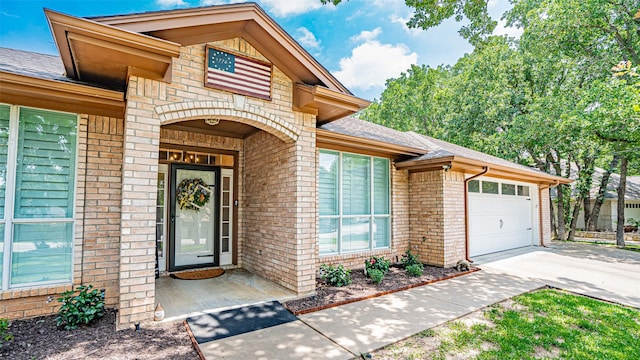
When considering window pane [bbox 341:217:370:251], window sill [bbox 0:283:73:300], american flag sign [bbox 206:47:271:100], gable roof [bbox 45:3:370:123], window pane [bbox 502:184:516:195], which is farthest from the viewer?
window pane [bbox 502:184:516:195]

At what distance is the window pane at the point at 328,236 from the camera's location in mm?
6199

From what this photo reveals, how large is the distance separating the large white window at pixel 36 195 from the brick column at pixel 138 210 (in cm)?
119

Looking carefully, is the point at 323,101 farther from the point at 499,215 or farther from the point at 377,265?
the point at 499,215

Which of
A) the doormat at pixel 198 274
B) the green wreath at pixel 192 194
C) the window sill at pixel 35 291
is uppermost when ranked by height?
the green wreath at pixel 192 194

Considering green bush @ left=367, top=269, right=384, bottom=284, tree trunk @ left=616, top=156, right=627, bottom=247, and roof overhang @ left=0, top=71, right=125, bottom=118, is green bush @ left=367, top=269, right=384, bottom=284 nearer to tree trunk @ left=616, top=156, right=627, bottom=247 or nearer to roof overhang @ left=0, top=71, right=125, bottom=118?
roof overhang @ left=0, top=71, right=125, bottom=118

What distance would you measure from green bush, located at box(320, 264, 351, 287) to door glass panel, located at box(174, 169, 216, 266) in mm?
2526

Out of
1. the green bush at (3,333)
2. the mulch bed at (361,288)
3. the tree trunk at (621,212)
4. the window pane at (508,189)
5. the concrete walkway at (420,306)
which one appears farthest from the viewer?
the tree trunk at (621,212)

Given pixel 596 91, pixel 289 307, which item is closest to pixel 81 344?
pixel 289 307

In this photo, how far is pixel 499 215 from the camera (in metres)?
9.16

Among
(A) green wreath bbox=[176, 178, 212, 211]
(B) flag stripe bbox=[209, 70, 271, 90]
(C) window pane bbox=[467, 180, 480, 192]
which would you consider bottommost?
(A) green wreath bbox=[176, 178, 212, 211]

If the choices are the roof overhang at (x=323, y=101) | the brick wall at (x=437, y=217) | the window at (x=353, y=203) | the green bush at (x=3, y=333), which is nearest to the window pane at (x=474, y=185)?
the brick wall at (x=437, y=217)

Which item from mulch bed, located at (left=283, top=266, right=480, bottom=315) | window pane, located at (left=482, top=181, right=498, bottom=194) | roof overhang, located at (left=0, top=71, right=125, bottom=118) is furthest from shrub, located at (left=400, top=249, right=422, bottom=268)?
roof overhang, located at (left=0, top=71, right=125, bottom=118)

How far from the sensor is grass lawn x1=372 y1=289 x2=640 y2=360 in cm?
324

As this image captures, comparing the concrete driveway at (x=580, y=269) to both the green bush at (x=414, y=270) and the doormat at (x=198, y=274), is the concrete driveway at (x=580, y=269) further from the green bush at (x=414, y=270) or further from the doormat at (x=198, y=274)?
the doormat at (x=198, y=274)
